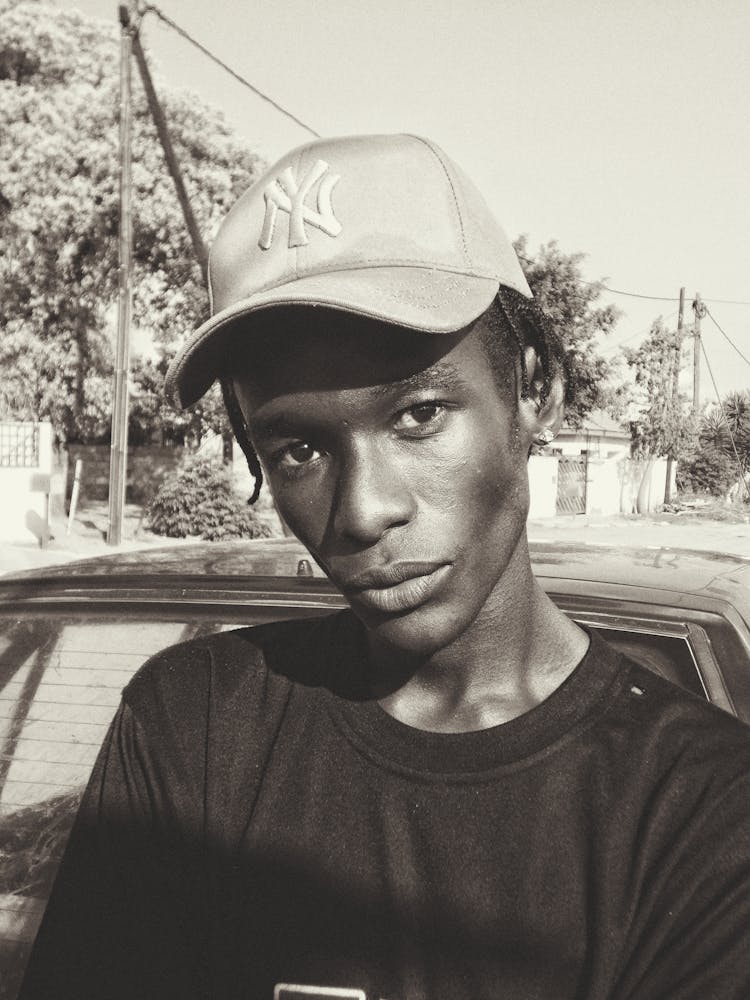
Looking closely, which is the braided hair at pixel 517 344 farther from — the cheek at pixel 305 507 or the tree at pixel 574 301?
the tree at pixel 574 301

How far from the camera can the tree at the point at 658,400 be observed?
91.0 feet

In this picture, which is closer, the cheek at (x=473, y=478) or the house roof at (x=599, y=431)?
the cheek at (x=473, y=478)

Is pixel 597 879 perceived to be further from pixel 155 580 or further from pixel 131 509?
pixel 131 509

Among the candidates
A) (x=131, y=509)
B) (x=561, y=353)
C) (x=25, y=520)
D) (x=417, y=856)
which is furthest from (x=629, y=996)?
(x=131, y=509)

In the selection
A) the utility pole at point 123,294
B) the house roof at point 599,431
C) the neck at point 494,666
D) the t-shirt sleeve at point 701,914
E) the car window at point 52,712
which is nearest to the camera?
the t-shirt sleeve at point 701,914

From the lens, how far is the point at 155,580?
247 centimetres

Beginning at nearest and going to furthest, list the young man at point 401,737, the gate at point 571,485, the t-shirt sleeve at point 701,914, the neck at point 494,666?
the t-shirt sleeve at point 701,914, the young man at point 401,737, the neck at point 494,666, the gate at point 571,485

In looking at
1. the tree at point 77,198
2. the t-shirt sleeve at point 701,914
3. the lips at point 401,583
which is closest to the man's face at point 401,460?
the lips at point 401,583

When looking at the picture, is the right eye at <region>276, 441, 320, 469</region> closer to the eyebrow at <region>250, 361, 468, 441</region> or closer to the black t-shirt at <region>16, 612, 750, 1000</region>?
the eyebrow at <region>250, 361, 468, 441</region>

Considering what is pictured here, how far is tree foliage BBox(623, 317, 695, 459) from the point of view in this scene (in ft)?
91.0

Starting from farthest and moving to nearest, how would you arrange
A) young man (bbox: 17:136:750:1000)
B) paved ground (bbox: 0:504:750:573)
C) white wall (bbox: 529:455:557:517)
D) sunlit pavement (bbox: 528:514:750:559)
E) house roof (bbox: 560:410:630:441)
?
1. house roof (bbox: 560:410:630:441)
2. white wall (bbox: 529:455:557:517)
3. sunlit pavement (bbox: 528:514:750:559)
4. paved ground (bbox: 0:504:750:573)
5. young man (bbox: 17:136:750:1000)

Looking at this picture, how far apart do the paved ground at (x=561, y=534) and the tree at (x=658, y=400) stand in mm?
2287

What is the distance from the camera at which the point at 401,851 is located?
1.07 meters

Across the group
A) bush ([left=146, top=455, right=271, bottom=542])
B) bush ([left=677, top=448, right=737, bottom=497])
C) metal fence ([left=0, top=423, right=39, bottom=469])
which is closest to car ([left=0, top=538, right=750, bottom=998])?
A: metal fence ([left=0, top=423, right=39, bottom=469])
